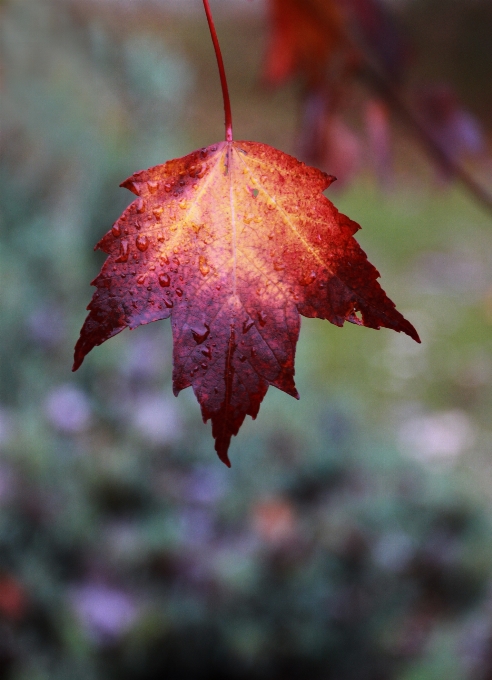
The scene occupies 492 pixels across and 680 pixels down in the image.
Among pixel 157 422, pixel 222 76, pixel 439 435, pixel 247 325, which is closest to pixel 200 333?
pixel 247 325

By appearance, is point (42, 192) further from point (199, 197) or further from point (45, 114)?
point (199, 197)

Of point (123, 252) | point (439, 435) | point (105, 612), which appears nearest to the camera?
point (123, 252)

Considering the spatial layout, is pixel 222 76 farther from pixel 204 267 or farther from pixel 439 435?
pixel 439 435

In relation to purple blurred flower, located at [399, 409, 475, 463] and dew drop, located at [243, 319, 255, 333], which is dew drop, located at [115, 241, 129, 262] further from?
purple blurred flower, located at [399, 409, 475, 463]

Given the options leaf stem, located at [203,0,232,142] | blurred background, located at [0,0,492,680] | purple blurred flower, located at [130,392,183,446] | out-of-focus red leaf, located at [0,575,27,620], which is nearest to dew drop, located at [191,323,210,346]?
leaf stem, located at [203,0,232,142]

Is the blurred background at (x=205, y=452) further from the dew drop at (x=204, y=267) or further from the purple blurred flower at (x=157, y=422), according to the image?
the dew drop at (x=204, y=267)

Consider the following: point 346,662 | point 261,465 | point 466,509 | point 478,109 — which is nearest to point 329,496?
point 261,465

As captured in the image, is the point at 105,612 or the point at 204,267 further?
the point at 105,612
